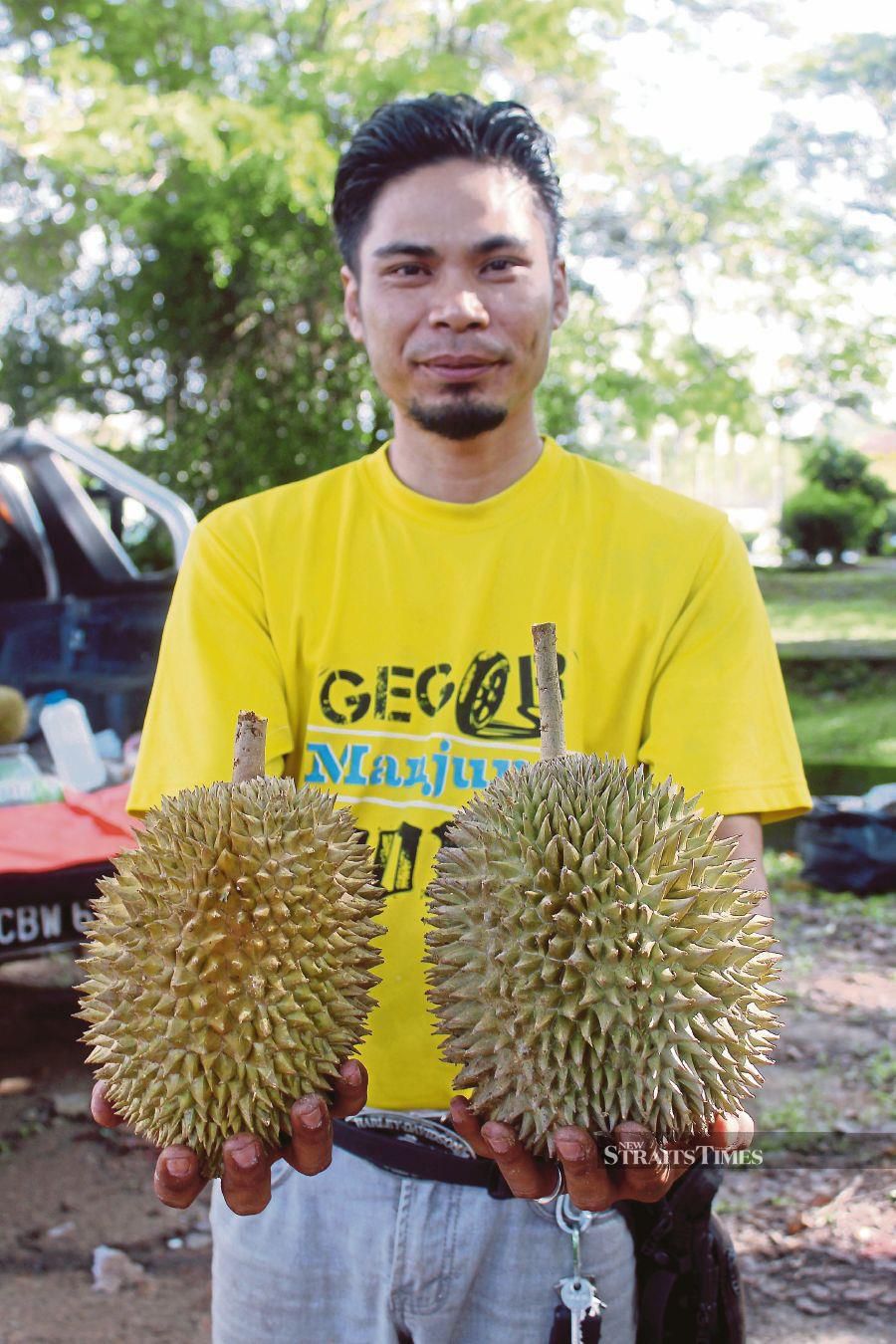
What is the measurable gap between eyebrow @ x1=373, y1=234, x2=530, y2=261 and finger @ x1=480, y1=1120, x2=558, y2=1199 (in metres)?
1.44

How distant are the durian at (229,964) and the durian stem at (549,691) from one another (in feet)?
1.11

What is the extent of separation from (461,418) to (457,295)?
213 millimetres

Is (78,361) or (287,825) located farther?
(78,361)

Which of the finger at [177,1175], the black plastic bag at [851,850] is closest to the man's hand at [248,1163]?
the finger at [177,1175]

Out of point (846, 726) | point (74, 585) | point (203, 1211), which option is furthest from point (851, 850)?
point (74, 585)

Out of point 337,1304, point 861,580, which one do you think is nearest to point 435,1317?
point 337,1304

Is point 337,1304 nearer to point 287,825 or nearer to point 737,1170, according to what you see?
point 287,825

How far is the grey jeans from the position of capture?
6.06ft

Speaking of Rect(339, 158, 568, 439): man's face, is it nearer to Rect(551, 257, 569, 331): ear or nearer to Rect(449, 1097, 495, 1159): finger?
Rect(551, 257, 569, 331): ear

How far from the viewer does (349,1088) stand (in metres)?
1.61

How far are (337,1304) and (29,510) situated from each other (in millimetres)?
4049

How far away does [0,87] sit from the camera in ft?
25.3

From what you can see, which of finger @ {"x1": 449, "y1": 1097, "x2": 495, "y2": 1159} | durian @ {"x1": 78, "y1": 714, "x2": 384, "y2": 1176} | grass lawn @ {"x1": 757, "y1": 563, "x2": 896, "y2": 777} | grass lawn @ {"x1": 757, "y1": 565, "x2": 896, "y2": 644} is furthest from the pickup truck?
grass lawn @ {"x1": 757, "y1": 565, "x2": 896, "y2": 644}

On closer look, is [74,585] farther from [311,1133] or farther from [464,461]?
[311,1133]
